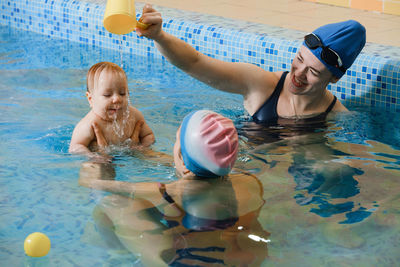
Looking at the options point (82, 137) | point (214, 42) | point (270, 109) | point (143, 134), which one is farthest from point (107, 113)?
point (214, 42)

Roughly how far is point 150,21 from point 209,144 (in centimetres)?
97

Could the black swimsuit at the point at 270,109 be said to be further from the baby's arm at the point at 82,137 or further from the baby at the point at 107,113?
the baby's arm at the point at 82,137

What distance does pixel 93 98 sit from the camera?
12.9 feet

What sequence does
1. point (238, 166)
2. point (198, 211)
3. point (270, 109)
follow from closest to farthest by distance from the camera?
point (198, 211) → point (238, 166) → point (270, 109)

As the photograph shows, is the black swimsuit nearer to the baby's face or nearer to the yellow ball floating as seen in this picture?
the baby's face

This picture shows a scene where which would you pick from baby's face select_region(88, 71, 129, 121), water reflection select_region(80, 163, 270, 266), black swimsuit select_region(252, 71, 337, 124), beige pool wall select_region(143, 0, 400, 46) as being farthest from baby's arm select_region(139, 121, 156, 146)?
beige pool wall select_region(143, 0, 400, 46)

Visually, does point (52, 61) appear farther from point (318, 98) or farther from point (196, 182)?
point (196, 182)

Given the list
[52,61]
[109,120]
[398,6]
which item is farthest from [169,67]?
[398,6]

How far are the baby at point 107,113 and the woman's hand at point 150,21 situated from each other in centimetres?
58

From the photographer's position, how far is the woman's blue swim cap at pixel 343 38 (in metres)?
3.96

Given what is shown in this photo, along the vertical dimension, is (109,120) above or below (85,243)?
above

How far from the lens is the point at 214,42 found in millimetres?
6445

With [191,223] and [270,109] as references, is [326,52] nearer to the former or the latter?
[270,109]

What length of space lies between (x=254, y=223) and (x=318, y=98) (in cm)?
185
